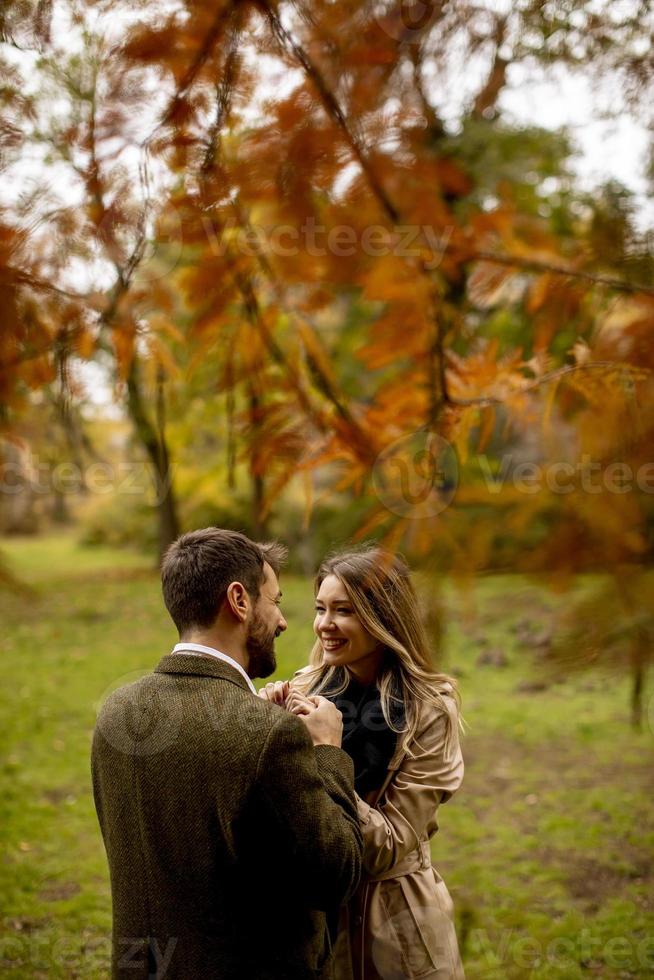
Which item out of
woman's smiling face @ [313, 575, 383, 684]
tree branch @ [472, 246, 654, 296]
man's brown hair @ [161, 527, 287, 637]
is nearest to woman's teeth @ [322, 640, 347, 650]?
woman's smiling face @ [313, 575, 383, 684]

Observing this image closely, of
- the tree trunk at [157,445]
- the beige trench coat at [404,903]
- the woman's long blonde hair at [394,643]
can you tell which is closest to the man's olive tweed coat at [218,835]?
the beige trench coat at [404,903]

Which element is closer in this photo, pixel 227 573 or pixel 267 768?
pixel 267 768

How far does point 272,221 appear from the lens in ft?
5.05

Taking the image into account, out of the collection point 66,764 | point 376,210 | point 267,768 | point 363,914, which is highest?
point 376,210

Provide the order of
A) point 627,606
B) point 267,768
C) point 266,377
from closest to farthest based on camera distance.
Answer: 1. point 627,606
2. point 267,768
3. point 266,377

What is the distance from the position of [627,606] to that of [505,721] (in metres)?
Result: 6.45

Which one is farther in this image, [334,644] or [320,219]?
[334,644]

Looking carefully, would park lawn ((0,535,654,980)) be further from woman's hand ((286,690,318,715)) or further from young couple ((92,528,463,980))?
woman's hand ((286,690,318,715))

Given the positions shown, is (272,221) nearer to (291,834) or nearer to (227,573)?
(227,573)

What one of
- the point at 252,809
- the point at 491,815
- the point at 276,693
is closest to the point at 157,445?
the point at 491,815

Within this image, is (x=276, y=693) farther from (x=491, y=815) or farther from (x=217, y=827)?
(x=491, y=815)

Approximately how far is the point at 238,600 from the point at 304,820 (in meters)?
0.48

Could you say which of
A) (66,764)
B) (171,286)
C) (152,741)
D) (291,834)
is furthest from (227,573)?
(66,764)

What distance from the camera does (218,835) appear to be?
152cm
